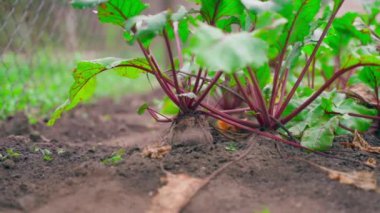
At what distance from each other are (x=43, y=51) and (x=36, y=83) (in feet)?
1.04

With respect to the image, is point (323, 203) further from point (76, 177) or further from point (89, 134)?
point (89, 134)

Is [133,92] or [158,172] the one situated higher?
[158,172]

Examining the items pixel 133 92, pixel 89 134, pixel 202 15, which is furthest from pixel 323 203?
pixel 133 92

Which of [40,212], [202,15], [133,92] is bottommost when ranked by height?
[133,92]

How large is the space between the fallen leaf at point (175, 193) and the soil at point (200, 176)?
→ 0.02 m

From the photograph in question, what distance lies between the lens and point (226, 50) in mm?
1270

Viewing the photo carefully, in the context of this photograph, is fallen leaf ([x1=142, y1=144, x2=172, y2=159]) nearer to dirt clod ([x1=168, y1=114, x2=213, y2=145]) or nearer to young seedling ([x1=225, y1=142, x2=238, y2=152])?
dirt clod ([x1=168, y1=114, x2=213, y2=145])

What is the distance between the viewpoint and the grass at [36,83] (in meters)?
3.20

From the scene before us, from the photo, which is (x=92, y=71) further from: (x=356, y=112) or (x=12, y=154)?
(x=356, y=112)

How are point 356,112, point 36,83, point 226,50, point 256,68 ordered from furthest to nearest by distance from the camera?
point 36,83 < point 356,112 < point 256,68 < point 226,50

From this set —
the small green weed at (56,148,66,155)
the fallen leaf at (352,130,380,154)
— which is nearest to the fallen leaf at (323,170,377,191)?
the fallen leaf at (352,130,380,154)

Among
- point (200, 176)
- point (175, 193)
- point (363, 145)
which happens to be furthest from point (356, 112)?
point (175, 193)

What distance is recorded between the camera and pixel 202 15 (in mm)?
1866

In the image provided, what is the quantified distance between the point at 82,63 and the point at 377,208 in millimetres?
1196
